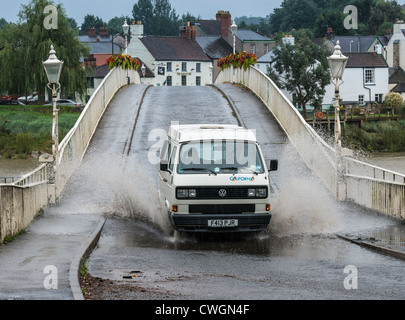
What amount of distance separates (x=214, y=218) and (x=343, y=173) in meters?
6.92

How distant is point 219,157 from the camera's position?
607 inches

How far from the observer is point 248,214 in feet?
48.9

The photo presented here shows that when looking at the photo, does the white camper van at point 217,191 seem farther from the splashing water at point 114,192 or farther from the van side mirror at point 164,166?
the splashing water at point 114,192

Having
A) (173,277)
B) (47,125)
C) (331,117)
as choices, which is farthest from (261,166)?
(331,117)

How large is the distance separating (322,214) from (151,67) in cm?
9418

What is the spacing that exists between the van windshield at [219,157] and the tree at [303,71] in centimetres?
7377

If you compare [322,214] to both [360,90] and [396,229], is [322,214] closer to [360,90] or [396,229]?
[396,229]

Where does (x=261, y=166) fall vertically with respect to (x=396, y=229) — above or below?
above

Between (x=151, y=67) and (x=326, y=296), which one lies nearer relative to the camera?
(x=326, y=296)

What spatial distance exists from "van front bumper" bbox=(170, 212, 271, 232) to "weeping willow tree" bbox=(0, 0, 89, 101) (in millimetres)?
54210

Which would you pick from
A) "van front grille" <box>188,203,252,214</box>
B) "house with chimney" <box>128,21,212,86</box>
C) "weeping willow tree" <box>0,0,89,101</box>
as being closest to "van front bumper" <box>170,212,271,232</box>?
"van front grille" <box>188,203,252,214</box>

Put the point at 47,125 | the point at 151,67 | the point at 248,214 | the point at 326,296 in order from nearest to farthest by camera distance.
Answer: the point at 326,296 < the point at 248,214 < the point at 47,125 < the point at 151,67

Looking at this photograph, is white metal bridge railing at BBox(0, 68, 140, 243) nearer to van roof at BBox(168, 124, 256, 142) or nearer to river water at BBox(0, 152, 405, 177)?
van roof at BBox(168, 124, 256, 142)

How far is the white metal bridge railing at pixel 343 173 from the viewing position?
17594 mm
